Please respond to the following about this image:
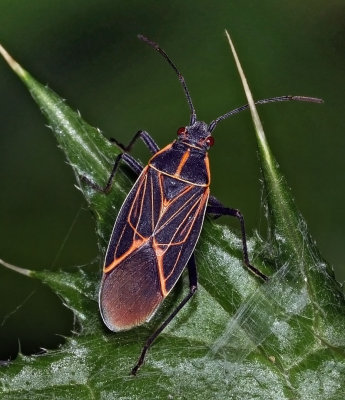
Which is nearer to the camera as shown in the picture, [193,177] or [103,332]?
[103,332]

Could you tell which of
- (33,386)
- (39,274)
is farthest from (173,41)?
(33,386)

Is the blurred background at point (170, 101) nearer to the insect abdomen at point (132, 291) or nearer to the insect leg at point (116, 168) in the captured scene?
the insect leg at point (116, 168)

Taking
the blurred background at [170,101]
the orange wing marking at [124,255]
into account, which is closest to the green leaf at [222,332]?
the orange wing marking at [124,255]

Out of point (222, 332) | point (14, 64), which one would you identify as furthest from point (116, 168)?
point (222, 332)

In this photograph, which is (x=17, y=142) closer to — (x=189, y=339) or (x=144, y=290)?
(x=144, y=290)

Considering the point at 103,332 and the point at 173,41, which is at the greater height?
the point at 173,41

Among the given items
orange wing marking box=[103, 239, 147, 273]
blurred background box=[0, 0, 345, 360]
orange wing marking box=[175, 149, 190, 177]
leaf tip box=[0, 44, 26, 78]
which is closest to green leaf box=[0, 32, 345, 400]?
leaf tip box=[0, 44, 26, 78]
